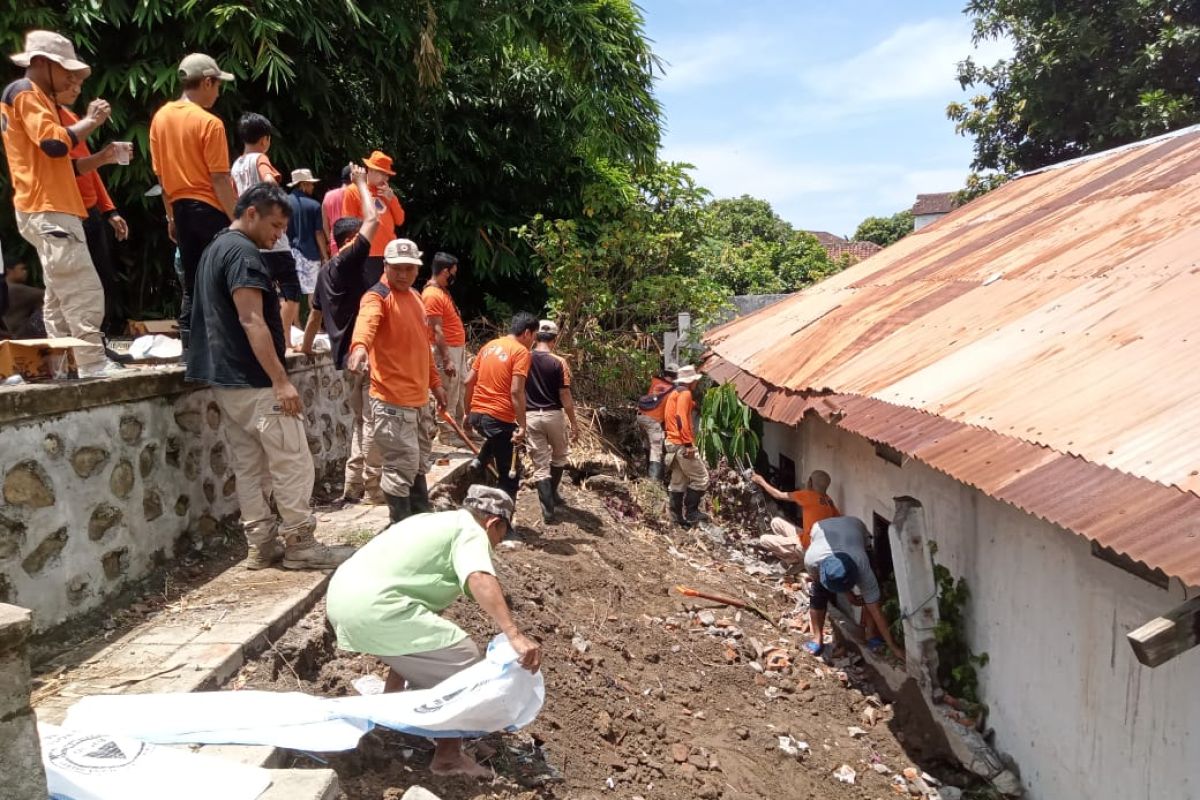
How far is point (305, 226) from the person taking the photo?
281 inches

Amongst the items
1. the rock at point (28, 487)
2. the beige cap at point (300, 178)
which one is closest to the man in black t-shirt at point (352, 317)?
the beige cap at point (300, 178)

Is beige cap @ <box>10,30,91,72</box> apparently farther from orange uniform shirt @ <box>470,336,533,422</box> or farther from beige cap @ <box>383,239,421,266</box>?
orange uniform shirt @ <box>470,336,533,422</box>

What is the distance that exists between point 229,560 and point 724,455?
753 centimetres

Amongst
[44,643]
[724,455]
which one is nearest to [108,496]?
[44,643]

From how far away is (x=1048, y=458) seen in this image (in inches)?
137

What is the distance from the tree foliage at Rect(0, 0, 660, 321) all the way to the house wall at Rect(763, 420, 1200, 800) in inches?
301

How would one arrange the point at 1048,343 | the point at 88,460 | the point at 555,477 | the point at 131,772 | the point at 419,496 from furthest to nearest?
1. the point at 555,477
2. the point at 419,496
3. the point at 1048,343
4. the point at 88,460
5. the point at 131,772

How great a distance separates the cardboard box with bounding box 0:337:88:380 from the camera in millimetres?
3713

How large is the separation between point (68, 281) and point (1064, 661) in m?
5.63

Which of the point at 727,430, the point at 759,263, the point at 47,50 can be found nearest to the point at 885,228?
the point at 759,263

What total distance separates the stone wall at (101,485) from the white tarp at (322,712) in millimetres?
733

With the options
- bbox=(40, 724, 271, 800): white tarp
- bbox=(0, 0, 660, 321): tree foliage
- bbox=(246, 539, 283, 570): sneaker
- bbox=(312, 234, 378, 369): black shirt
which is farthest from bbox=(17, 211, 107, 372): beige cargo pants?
bbox=(0, 0, 660, 321): tree foliage

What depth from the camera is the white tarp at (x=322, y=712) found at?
2.98 metres

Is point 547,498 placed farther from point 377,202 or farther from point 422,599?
point 422,599
